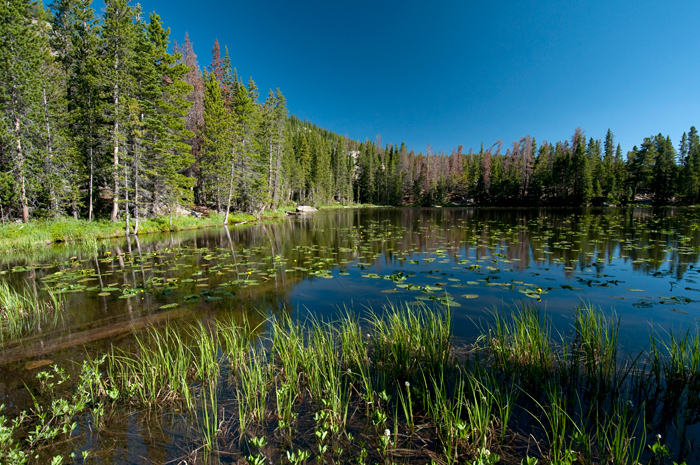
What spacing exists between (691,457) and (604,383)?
95cm

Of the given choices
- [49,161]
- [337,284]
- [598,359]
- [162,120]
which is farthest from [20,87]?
[598,359]

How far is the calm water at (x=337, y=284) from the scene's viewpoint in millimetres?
5410

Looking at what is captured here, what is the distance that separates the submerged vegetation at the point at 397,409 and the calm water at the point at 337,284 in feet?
4.01

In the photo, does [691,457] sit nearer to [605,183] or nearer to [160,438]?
[160,438]

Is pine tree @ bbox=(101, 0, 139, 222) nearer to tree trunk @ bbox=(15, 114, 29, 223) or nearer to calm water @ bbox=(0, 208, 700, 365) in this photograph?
tree trunk @ bbox=(15, 114, 29, 223)

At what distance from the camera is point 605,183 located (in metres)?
55.3

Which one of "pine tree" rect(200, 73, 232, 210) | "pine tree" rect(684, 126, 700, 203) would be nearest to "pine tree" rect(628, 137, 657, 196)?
"pine tree" rect(684, 126, 700, 203)

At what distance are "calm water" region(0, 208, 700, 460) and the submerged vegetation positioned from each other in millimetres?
1222

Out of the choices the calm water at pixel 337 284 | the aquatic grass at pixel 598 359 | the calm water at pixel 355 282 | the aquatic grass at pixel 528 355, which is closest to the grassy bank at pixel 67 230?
the calm water at pixel 337 284

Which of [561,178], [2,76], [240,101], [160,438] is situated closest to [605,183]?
[561,178]

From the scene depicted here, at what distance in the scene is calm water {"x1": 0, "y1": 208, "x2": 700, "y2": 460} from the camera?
5.41 metres

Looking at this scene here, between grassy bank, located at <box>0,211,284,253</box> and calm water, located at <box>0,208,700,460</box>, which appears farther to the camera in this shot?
grassy bank, located at <box>0,211,284,253</box>

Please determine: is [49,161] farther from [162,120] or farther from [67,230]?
[162,120]

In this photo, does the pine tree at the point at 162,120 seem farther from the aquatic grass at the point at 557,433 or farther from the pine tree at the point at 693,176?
the pine tree at the point at 693,176
